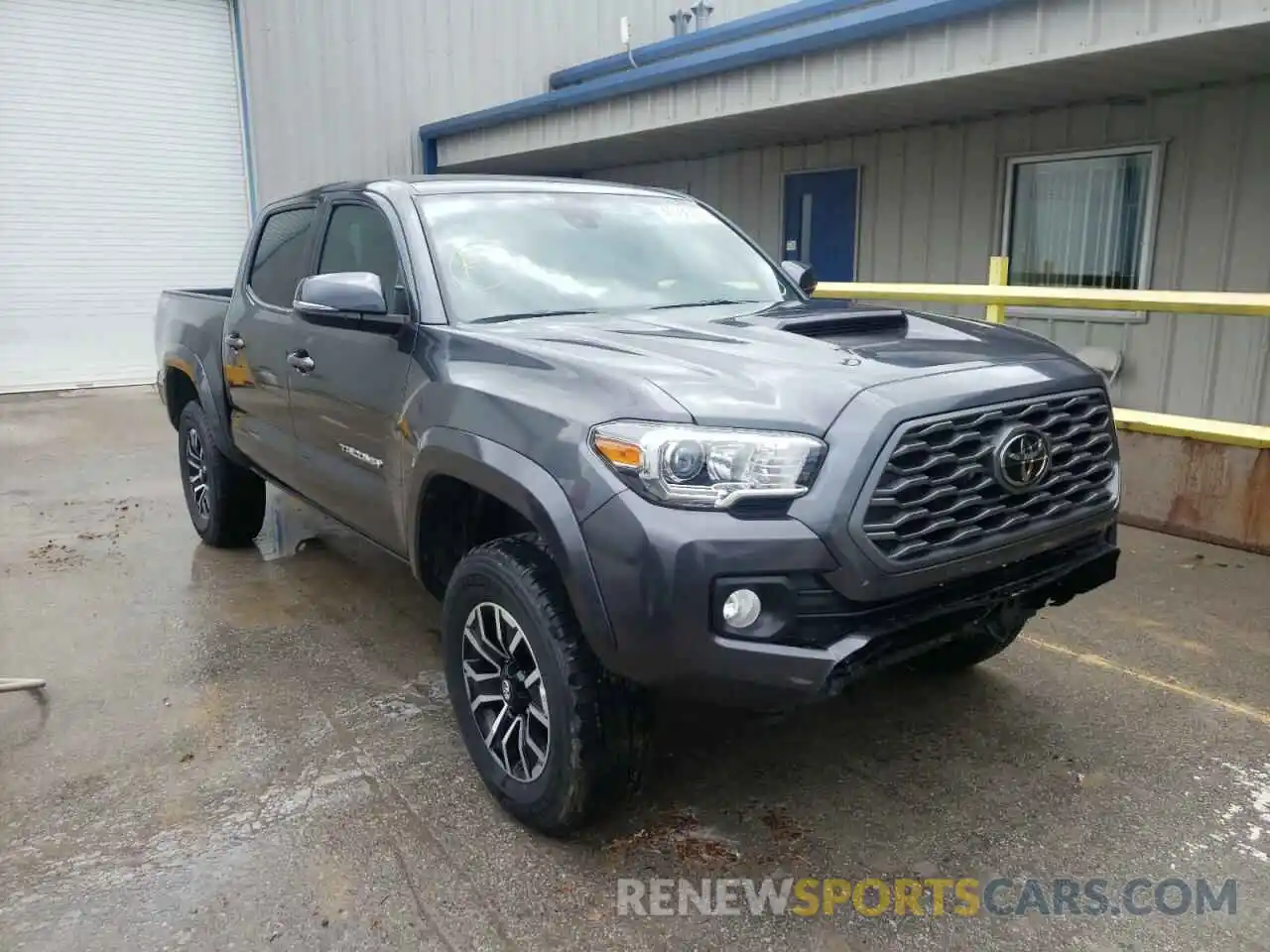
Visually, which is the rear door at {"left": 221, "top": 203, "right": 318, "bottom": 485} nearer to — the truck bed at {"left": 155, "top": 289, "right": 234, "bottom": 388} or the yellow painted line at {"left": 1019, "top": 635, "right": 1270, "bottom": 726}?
the truck bed at {"left": 155, "top": 289, "right": 234, "bottom": 388}

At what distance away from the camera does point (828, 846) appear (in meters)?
2.82

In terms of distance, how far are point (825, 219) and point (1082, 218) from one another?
8.93 feet

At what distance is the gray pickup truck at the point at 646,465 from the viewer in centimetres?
237

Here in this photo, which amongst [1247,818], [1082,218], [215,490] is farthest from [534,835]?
[1082,218]

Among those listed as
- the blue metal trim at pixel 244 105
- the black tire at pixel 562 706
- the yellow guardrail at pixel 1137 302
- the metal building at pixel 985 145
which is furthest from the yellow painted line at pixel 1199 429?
the blue metal trim at pixel 244 105

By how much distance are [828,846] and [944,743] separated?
78 cm

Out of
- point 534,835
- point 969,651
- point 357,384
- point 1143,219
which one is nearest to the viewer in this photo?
point 534,835

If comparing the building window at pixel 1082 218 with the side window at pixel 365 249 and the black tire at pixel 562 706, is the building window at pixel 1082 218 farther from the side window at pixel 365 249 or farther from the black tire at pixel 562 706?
the black tire at pixel 562 706

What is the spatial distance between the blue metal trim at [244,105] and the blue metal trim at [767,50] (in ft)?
11.7

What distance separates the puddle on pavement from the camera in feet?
19.1

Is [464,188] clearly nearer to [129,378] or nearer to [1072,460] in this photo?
[1072,460]

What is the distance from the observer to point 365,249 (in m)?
3.92

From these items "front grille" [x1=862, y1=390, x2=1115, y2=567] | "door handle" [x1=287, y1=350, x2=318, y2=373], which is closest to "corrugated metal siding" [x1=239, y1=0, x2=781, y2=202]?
"door handle" [x1=287, y1=350, x2=318, y2=373]

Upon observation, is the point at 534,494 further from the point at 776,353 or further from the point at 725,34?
the point at 725,34
